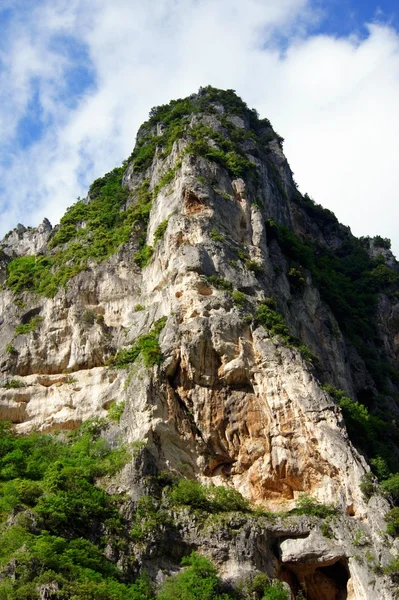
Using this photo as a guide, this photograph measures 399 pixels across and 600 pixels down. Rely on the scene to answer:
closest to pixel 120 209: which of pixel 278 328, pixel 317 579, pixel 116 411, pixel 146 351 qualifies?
pixel 146 351

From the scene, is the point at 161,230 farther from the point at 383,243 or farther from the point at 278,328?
the point at 383,243

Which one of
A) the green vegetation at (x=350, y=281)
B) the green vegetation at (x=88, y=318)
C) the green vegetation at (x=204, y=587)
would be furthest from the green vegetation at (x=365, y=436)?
the green vegetation at (x=88, y=318)

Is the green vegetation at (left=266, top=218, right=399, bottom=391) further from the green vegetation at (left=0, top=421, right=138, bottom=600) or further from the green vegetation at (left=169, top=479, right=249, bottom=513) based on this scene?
the green vegetation at (left=0, top=421, right=138, bottom=600)

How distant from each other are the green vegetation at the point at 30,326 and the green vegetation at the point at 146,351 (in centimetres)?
600

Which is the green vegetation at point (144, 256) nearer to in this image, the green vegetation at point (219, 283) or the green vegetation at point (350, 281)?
the green vegetation at point (219, 283)

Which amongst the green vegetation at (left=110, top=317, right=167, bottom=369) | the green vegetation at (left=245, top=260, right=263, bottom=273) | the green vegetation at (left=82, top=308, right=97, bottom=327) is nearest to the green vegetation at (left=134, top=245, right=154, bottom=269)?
the green vegetation at (left=82, top=308, right=97, bottom=327)

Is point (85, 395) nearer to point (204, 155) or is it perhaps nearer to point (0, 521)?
point (0, 521)

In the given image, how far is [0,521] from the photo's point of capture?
84.0 ft

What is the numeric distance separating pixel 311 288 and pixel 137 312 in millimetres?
13005

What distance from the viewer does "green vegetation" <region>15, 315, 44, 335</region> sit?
40906 mm

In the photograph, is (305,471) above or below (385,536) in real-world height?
above

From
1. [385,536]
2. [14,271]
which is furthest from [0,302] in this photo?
[385,536]

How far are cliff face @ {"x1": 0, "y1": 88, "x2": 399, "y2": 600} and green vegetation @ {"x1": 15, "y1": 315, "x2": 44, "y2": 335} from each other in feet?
0.26

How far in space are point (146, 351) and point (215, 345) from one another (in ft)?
10.7
